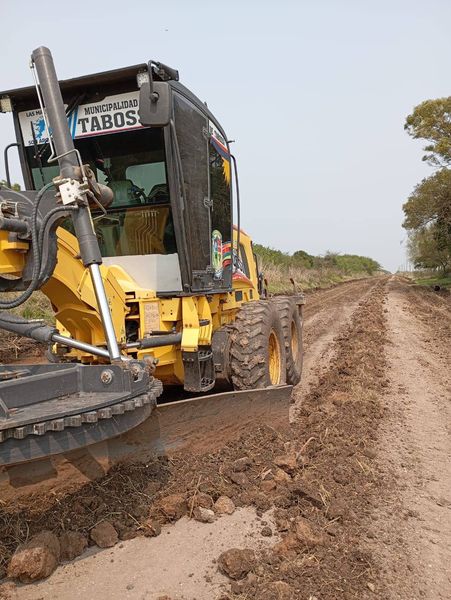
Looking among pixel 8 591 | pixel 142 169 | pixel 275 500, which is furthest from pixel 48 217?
pixel 275 500

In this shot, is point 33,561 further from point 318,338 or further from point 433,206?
point 433,206

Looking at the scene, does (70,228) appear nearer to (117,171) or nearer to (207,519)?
(117,171)

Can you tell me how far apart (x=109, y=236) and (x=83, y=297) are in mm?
1155

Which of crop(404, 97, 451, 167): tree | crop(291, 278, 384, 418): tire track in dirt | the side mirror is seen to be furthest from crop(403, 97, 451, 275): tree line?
the side mirror

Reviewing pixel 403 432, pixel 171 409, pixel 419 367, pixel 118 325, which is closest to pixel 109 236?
pixel 118 325

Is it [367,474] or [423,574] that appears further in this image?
[367,474]

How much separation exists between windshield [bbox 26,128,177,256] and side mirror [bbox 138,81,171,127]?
0.61 meters

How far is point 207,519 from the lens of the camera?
9.91 feet

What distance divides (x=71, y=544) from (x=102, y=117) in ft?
10.2

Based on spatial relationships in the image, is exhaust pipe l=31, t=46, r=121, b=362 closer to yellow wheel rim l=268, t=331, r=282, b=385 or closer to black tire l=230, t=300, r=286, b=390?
black tire l=230, t=300, r=286, b=390

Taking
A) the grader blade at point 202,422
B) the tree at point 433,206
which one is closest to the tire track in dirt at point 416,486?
the grader blade at point 202,422

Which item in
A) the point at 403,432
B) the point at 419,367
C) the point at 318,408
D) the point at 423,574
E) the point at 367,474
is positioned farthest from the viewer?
the point at 419,367

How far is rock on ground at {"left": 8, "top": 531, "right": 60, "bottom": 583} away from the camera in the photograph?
2.46 metres

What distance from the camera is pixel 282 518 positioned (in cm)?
301
